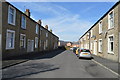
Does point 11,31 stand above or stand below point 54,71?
above

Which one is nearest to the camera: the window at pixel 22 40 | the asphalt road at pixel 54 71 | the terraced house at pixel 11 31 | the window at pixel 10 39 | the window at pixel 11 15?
Answer: the asphalt road at pixel 54 71

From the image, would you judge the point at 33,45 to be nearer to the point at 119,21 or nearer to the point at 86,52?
the point at 86,52

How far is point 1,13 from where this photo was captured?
1326 cm

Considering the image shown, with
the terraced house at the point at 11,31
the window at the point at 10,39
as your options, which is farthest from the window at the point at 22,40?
the window at the point at 10,39

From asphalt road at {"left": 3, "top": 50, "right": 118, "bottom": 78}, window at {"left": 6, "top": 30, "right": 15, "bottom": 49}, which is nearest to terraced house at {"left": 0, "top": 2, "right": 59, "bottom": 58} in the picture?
window at {"left": 6, "top": 30, "right": 15, "bottom": 49}

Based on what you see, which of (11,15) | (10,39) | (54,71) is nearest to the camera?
(54,71)

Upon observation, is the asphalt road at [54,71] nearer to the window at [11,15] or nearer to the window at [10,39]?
the window at [10,39]

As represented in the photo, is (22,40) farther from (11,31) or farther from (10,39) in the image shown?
(11,31)

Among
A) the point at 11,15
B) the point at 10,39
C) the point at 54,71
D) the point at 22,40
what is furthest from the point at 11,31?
the point at 54,71

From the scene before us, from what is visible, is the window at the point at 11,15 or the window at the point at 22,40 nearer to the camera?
the window at the point at 11,15

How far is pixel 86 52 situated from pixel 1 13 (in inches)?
417

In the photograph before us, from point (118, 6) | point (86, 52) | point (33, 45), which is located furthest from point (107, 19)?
point (33, 45)

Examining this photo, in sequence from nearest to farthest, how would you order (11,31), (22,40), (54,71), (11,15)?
(54,71), (11,31), (11,15), (22,40)

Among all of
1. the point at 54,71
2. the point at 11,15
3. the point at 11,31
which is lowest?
the point at 54,71
